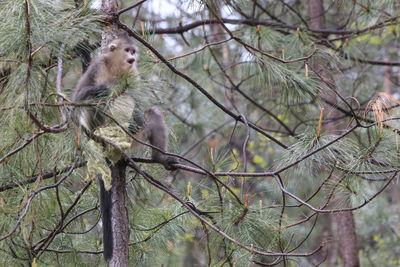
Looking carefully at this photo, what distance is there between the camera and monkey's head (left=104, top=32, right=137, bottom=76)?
9.55ft

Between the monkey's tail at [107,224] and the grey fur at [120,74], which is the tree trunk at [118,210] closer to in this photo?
the monkey's tail at [107,224]

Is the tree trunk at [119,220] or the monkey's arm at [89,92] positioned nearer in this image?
the monkey's arm at [89,92]

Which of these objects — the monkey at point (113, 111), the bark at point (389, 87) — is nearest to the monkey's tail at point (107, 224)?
the monkey at point (113, 111)

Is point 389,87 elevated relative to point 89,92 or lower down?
elevated

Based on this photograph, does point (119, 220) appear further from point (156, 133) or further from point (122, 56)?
point (122, 56)

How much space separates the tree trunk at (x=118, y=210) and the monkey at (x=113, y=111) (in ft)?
0.09

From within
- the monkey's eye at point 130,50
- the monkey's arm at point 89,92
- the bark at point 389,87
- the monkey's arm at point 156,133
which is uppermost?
the bark at point 389,87

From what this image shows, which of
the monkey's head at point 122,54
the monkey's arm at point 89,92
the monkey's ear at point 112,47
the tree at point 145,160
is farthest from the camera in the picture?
the monkey's head at point 122,54

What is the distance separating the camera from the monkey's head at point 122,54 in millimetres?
2912

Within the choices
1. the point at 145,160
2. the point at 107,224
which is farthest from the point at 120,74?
the point at 107,224

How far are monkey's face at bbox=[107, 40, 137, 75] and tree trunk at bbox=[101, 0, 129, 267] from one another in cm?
21

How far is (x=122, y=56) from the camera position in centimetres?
309

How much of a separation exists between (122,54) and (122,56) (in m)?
0.02

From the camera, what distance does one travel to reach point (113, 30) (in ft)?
8.89
